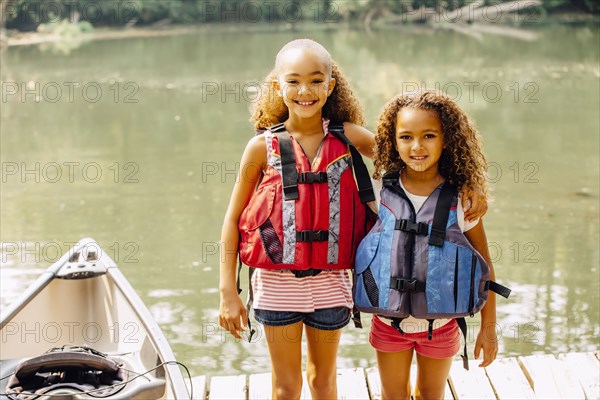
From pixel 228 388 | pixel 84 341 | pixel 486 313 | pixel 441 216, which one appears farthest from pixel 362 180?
pixel 84 341

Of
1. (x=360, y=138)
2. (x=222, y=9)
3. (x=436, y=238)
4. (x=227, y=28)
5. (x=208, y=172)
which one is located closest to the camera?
(x=436, y=238)

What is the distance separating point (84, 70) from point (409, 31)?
442 inches

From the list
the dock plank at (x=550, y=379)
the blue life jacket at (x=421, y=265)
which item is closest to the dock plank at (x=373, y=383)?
the dock plank at (x=550, y=379)

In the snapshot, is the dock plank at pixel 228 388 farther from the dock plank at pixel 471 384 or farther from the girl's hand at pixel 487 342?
the girl's hand at pixel 487 342

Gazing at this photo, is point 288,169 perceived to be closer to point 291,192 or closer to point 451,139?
point 291,192

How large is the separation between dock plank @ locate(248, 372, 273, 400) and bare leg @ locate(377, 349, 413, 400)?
2.48ft

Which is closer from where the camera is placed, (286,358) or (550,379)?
(286,358)

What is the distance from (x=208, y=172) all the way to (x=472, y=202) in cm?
561

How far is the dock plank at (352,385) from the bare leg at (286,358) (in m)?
0.65

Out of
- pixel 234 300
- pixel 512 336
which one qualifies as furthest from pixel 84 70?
pixel 234 300

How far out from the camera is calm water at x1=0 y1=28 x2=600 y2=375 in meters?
4.72

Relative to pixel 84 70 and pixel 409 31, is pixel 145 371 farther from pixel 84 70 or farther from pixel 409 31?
pixel 409 31

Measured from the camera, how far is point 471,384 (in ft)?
10.1

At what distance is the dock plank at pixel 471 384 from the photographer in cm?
301
